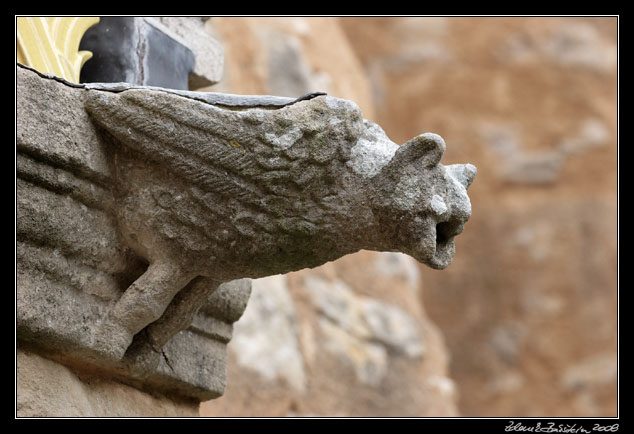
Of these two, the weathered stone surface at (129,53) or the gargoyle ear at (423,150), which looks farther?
the weathered stone surface at (129,53)

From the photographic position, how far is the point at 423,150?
143cm

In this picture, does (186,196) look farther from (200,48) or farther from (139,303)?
(200,48)

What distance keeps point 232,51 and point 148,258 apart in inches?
106

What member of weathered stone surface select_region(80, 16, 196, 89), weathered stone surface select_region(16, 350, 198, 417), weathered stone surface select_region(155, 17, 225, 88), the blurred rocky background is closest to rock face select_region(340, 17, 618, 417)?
the blurred rocky background

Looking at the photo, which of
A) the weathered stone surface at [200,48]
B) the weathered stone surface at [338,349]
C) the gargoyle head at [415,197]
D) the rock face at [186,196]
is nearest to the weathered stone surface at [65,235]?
the rock face at [186,196]

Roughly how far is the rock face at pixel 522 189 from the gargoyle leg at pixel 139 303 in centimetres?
515

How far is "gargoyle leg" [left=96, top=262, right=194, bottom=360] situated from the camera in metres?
1.50

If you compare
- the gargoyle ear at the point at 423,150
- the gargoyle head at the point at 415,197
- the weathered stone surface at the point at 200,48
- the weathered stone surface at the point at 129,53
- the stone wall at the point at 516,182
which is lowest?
the gargoyle head at the point at 415,197

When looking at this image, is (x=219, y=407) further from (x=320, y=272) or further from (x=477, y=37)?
(x=477, y=37)

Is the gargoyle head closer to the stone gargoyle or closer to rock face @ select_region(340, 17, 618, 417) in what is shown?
the stone gargoyle

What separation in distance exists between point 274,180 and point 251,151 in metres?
0.05

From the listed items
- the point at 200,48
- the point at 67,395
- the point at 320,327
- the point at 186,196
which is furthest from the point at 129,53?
the point at 320,327

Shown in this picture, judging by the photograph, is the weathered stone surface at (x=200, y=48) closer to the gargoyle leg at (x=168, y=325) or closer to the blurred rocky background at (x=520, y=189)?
the gargoyle leg at (x=168, y=325)

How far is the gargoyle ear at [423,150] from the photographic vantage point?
1.42 metres
